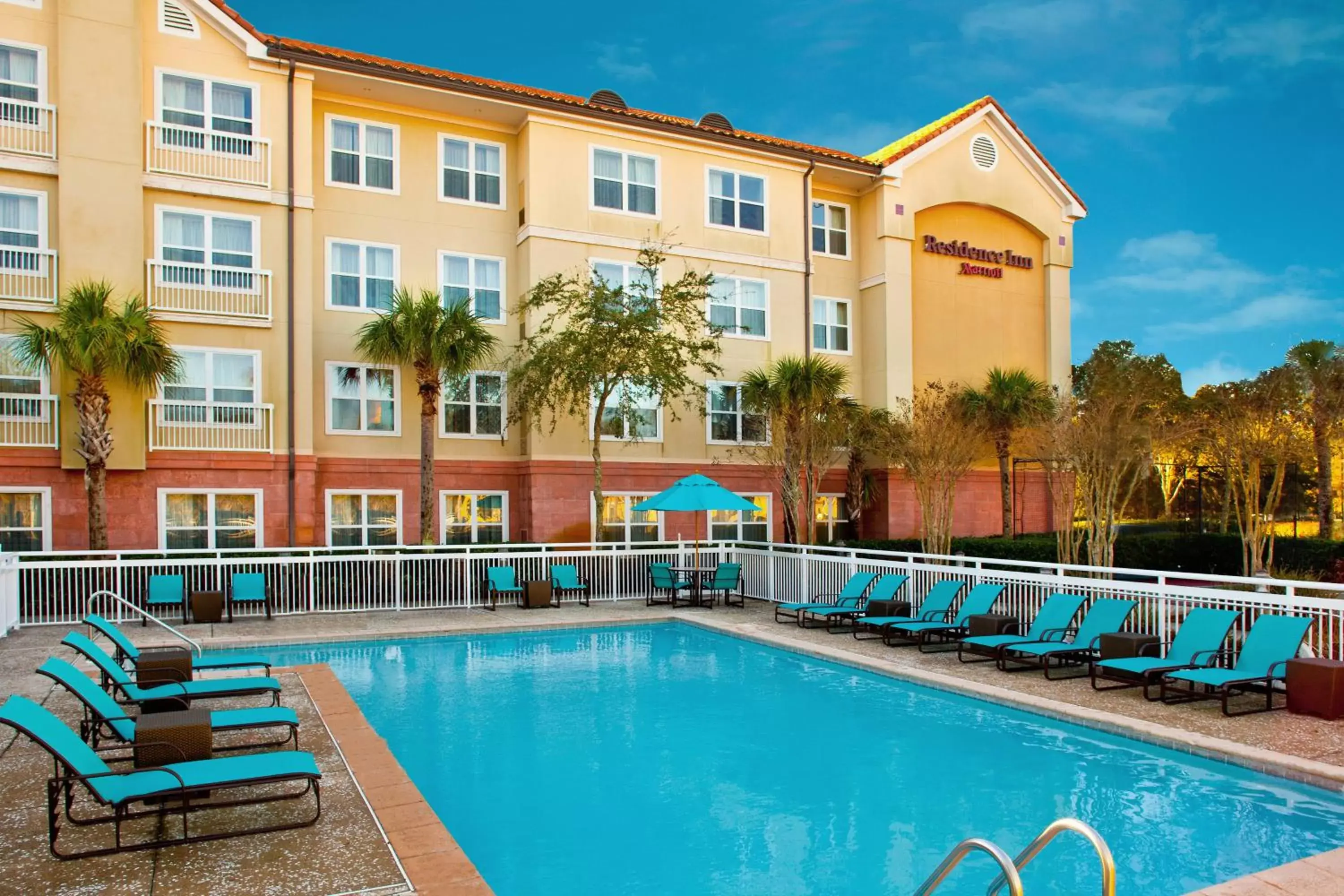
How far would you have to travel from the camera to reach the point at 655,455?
24781 millimetres

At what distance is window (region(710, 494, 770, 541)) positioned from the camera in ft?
84.6

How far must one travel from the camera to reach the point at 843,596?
631 inches

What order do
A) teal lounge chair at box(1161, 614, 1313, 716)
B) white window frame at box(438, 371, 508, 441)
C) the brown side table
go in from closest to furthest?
the brown side table < teal lounge chair at box(1161, 614, 1313, 716) < white window frame at box(438, 371, 508, 441)

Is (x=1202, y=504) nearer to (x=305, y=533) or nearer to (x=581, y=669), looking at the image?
(x=581, y=669)

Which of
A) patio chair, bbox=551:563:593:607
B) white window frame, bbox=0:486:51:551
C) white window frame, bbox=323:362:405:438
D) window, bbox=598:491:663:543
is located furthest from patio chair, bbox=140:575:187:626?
window, bbox=598:491:663:543

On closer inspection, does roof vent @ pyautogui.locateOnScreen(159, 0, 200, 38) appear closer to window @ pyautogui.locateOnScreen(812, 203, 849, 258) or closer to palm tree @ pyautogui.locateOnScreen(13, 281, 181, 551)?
palm tree @ pyautogui.locateOnScreen(13, 281, 181, 551)

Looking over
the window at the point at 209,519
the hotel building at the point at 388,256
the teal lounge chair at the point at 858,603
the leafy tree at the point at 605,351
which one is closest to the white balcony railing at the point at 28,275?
the hotel building at the point at 388,256

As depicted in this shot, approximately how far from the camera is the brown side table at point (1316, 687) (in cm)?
920

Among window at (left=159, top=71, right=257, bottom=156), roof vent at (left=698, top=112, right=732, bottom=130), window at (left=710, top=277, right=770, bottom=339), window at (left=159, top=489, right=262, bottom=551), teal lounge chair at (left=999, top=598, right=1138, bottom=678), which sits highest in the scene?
roof vent at (left=698, top=112, right=732, bottom=130)

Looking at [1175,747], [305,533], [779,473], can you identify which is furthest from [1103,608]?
[305,533]

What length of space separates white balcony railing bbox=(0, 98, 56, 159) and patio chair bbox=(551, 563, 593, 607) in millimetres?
12998

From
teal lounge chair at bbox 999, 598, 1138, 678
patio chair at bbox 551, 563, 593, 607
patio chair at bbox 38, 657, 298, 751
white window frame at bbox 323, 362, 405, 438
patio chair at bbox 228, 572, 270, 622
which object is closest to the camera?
patio chair at bbox 38, 657, 298, 751

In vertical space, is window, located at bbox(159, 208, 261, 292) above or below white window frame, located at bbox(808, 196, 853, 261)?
below

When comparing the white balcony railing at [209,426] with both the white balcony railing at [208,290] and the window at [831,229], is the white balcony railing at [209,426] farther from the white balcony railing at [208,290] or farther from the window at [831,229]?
the window at [831,229]
